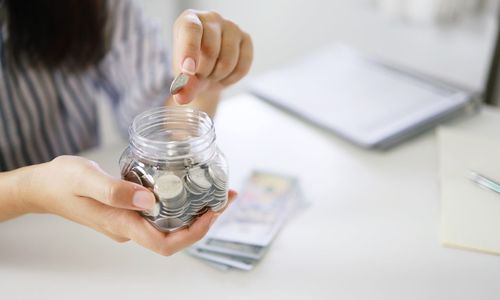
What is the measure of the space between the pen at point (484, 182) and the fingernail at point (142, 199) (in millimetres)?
495

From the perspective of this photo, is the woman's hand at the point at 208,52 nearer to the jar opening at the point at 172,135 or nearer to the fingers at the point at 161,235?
the jar opening at the point at 172,135

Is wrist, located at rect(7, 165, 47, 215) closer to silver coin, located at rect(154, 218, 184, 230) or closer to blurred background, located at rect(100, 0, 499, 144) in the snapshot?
silver coin, located at rect(154, 218, 184, 230)

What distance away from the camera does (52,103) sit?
945 millimetres

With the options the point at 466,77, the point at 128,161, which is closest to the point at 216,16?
the point at 128,161

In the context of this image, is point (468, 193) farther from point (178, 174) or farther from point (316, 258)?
point (178, 174)

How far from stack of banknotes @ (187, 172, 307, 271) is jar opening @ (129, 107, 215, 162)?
0.16 m

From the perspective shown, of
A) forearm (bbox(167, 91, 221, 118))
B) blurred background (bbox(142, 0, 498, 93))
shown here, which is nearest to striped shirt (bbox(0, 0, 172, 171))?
forearm (bbox(167, 91, 221, 118))

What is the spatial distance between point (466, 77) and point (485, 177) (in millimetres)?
807

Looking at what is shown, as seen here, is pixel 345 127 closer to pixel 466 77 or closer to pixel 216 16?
pixel 216 16

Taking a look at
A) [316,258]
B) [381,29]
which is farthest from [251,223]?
[381,29]

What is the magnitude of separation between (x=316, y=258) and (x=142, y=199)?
26cm

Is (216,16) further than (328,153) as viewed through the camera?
No

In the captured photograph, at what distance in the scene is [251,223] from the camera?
0.71 meters

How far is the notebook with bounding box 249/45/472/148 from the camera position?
0.92 meters
